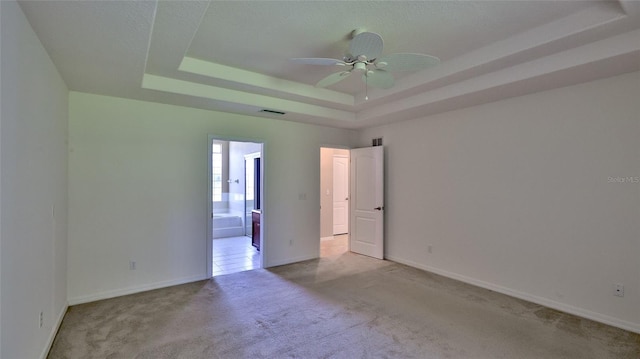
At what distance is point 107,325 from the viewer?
3.02 m

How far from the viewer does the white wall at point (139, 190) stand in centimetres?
362

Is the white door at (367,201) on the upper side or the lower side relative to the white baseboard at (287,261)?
upper

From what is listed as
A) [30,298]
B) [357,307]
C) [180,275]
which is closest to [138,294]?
[180,275]

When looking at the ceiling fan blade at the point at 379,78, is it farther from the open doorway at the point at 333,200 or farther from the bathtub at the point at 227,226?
the bathtub at the point at 227,226

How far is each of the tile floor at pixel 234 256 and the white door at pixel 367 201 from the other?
1.96 metres

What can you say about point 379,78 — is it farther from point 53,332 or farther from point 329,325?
point 53,332

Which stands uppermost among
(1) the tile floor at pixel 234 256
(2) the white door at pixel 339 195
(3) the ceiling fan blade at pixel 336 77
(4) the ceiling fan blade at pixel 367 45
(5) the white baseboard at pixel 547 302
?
(4) the ceiling fan blade at pixel 367 45

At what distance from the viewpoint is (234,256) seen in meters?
5.81

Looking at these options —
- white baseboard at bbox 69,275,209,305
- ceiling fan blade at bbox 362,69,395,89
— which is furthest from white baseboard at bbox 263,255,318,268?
ceiling fan blade at bbox 362,69,395,89

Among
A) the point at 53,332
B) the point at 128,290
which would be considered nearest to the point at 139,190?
the point at 128,290

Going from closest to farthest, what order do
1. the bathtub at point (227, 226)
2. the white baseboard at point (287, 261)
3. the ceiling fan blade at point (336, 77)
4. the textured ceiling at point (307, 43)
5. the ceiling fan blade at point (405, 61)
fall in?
the textured ceiling at point (307, 43) → the ceiling fan blade at point (405, 61) → the ceiling fan blade at point (336, 77) → the white baseboard at point (287, 261) → the bathtub at point (227, 226)

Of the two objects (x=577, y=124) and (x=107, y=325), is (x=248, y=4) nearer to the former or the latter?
(x=107, y=325)

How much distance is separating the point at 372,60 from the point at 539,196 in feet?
8.62

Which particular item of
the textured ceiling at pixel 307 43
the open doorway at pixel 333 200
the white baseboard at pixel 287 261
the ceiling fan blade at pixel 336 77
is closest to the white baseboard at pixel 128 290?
the white baseboard at pixel 287 261
